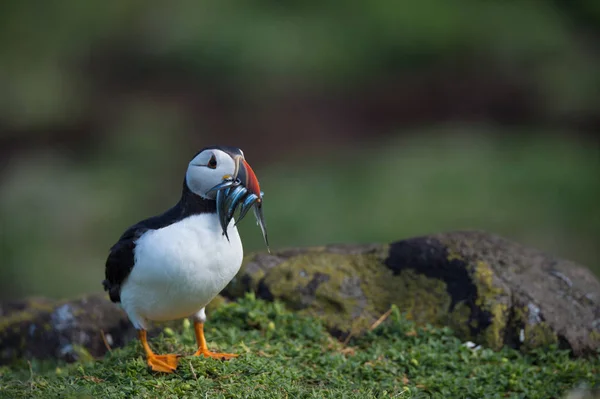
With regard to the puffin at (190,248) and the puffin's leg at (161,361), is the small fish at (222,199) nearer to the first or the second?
the puffin at (190,248)

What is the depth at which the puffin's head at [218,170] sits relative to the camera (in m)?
4.50

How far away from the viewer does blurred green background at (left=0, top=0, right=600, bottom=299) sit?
1213 centimetres

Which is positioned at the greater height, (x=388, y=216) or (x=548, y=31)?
(x=548, y=31)

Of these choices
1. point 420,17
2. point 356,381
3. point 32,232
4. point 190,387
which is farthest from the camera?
point 420,17

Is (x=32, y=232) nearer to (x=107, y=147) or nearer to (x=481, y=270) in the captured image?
(x=107, y=147)

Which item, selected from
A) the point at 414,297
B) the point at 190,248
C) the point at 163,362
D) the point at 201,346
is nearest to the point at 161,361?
the point at 163,362

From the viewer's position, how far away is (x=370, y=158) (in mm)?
13945

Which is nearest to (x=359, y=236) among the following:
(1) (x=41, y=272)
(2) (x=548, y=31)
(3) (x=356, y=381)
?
(1) (x=41, y=272)

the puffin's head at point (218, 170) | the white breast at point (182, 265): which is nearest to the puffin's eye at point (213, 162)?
the puffin's head at point (218, 170)

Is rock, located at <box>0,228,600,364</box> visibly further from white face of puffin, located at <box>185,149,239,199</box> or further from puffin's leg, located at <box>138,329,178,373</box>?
white face of puffin, located at <box>185,149,239,199</box>

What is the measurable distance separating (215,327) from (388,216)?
6226 millimetres

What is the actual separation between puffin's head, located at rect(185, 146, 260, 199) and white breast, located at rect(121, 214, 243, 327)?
0.19m

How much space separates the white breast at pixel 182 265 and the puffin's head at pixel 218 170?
19 centimetres

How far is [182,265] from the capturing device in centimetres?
443
